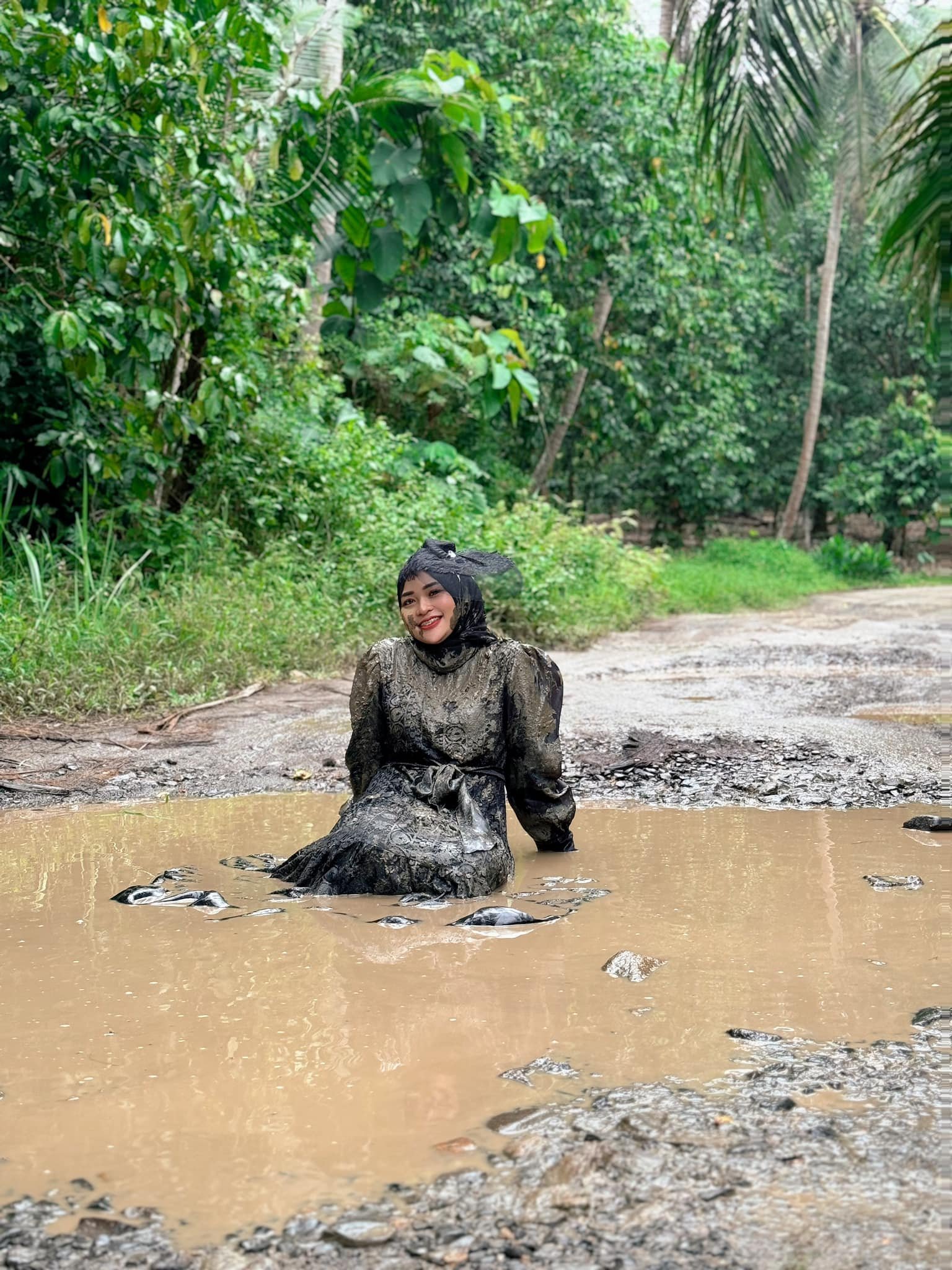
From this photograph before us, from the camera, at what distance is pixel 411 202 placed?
891 cm

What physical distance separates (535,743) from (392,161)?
5902 millimetres

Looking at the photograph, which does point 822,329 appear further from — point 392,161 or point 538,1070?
point 538,1070

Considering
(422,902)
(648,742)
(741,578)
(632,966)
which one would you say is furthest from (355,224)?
(741,578)

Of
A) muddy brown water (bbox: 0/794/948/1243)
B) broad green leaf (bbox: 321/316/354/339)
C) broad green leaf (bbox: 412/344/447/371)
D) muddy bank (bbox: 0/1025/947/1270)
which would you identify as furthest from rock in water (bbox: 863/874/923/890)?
broad green leaf (bbox: 412/344/447/371)

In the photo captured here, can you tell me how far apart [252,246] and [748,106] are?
3279mm

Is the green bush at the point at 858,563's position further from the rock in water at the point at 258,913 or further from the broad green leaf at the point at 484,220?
the rock in water at the point at 258,913

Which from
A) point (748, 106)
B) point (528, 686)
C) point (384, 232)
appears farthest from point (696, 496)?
point (528, 686)

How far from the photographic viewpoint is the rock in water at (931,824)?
4422 mm

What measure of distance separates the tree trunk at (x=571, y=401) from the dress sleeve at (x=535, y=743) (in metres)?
14.4

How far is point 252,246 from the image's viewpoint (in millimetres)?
8750

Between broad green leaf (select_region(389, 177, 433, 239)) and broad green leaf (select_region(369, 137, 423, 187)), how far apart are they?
0.29ft

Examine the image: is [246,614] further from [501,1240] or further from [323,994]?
[501,1240]

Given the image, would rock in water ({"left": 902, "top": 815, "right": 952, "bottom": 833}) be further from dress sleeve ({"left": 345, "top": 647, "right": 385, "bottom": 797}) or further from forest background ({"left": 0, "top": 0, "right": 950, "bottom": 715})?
dress sleeve ({"left": 345, "top": 647, "right": 385, "bottom": 797})

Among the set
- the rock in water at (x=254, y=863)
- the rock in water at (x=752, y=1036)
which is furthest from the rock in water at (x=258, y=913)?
the rock in water at (x=752, y=1036)
